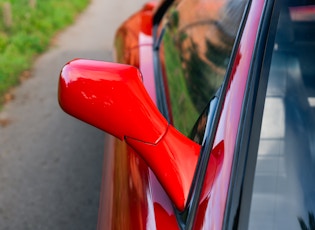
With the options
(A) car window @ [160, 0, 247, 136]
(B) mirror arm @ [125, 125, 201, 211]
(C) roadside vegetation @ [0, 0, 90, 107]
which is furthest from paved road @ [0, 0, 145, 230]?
(B) mirror arm @ [125, 125, 201, 211]

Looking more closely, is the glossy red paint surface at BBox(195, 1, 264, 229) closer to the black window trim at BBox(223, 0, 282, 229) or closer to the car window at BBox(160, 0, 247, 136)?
the black window trim at BBox(223, 0, 282, 229)

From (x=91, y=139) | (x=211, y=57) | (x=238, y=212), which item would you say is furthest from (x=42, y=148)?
(x=238, y=212)

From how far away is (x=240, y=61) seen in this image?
1.50 metres

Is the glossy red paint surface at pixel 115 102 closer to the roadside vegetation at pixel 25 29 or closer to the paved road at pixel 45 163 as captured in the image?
the paved road at pixel 45 163

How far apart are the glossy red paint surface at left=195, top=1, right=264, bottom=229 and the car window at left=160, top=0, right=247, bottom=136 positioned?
6.6 inches

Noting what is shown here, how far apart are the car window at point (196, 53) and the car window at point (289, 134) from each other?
0.21 m

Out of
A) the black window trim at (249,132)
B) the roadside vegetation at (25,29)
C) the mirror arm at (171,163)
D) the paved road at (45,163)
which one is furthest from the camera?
the roadside vegetation at (25,29)

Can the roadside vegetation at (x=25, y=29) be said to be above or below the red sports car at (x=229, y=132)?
below

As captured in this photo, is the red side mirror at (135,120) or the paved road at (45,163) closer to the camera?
the red side mirror at (135,120)

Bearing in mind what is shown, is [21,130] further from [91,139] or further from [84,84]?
[84,84]

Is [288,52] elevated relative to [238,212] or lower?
elevated

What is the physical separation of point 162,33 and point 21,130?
5.77 ft

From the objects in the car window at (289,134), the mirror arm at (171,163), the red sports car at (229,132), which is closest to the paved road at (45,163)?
the red sports car at (229,132)

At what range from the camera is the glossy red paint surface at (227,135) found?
1.27 meters
